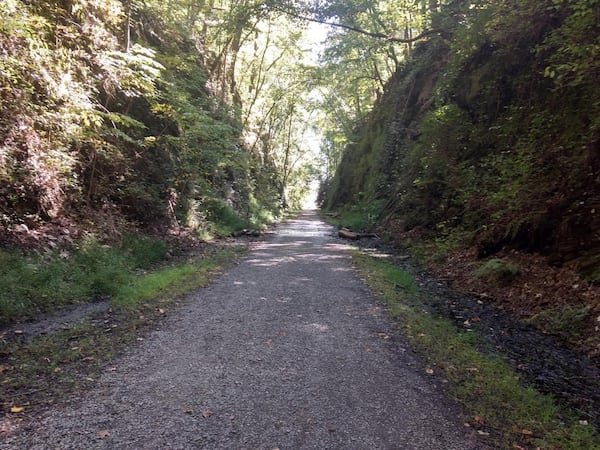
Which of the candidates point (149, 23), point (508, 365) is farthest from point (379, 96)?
point (508, 365)

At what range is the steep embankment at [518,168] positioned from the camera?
259 inches

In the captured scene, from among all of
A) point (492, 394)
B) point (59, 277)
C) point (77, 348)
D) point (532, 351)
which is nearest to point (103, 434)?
point (77, 348)

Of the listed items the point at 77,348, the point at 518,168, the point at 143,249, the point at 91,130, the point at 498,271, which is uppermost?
the point at 91,130

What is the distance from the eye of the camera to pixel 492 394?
3988 millimetres

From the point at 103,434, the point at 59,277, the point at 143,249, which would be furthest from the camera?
the point at 143,249

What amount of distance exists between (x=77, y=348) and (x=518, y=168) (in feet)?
29.8

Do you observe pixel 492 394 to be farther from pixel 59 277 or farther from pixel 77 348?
pixel 59 277

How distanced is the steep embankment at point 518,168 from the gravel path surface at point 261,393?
2.80m

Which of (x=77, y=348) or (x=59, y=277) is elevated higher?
(x=59, y=277)

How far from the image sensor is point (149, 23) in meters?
15.7

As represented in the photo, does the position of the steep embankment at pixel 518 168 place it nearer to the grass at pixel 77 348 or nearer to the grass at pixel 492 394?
the grass at pixel 492 394

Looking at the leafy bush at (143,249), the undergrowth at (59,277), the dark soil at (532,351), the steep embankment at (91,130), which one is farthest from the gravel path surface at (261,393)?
the steep embankment at (91,130)

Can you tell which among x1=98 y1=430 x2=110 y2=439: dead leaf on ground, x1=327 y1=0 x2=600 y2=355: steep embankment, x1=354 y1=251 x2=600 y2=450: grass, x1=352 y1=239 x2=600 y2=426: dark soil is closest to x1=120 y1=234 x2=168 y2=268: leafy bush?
x1=354 y1=251 x2=600 y2=450: grass

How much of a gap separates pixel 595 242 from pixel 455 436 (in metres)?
4.86
